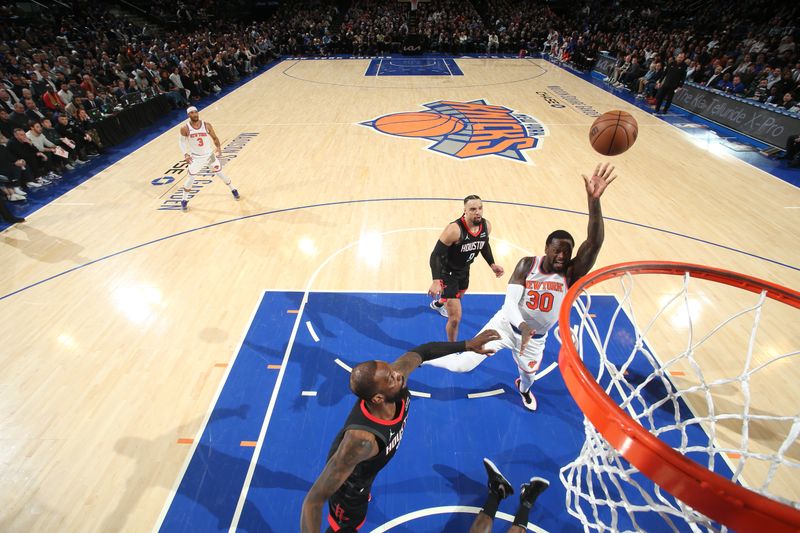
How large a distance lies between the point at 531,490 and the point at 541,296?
1.64 metres

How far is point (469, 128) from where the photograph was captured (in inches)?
479

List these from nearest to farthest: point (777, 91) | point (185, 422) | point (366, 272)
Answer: point (185, 422) < point (366, 272) < point (777, 91)

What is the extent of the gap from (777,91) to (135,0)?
113ft

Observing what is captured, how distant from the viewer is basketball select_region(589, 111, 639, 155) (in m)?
5.79

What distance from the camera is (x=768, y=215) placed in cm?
779

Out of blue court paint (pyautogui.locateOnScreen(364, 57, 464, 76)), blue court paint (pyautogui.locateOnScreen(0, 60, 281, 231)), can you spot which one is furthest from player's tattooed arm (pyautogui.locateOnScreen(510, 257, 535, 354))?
blue court paint (pyautogui.locateOnScreen(364, 57, 464, 76))

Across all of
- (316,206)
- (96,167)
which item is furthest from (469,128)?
(96,167)

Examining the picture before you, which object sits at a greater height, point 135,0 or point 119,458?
point 135,0

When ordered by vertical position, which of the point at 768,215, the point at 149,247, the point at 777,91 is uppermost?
the point at 777,91

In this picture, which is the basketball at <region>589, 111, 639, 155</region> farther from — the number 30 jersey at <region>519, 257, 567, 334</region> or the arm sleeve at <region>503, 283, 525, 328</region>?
the arm sleeve at <region>503, 283, 525, 328</region>

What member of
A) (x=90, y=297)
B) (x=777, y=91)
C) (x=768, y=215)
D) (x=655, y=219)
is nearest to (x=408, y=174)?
(x=655, y=219)

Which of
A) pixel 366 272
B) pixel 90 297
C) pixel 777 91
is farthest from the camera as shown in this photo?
pixel 777 91

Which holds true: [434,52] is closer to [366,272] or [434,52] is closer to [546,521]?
[366,272]

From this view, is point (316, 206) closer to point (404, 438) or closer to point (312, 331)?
point (312, 331)
